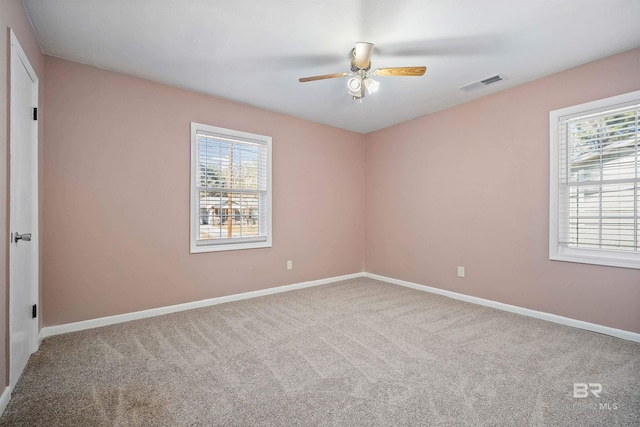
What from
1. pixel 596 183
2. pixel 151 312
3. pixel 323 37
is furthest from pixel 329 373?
pixel 596 183

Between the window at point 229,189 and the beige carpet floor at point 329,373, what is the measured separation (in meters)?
1.02

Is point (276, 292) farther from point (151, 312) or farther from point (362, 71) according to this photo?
point (362, 71)

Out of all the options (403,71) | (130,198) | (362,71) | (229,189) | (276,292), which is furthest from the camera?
(276,292)

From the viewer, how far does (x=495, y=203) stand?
3.59 m

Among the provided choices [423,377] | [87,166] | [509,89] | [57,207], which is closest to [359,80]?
[509,89]

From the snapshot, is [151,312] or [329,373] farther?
[151,312]

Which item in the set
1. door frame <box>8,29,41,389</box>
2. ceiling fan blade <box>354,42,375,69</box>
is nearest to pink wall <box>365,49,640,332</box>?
ceiling fan blade <box>354,42,375,69</box>

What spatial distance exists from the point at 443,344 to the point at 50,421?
2.69 m

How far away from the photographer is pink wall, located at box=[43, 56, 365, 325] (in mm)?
2787

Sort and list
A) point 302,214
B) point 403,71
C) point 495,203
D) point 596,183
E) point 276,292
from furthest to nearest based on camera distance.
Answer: point 302,214 → point 276,292 → point 495,203 → point 596,183 → point 403,71

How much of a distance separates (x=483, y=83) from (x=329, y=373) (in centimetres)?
328

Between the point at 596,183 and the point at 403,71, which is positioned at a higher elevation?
the point at 403,71

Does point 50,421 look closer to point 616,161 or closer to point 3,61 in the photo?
point 3,61

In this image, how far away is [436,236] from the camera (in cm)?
422
